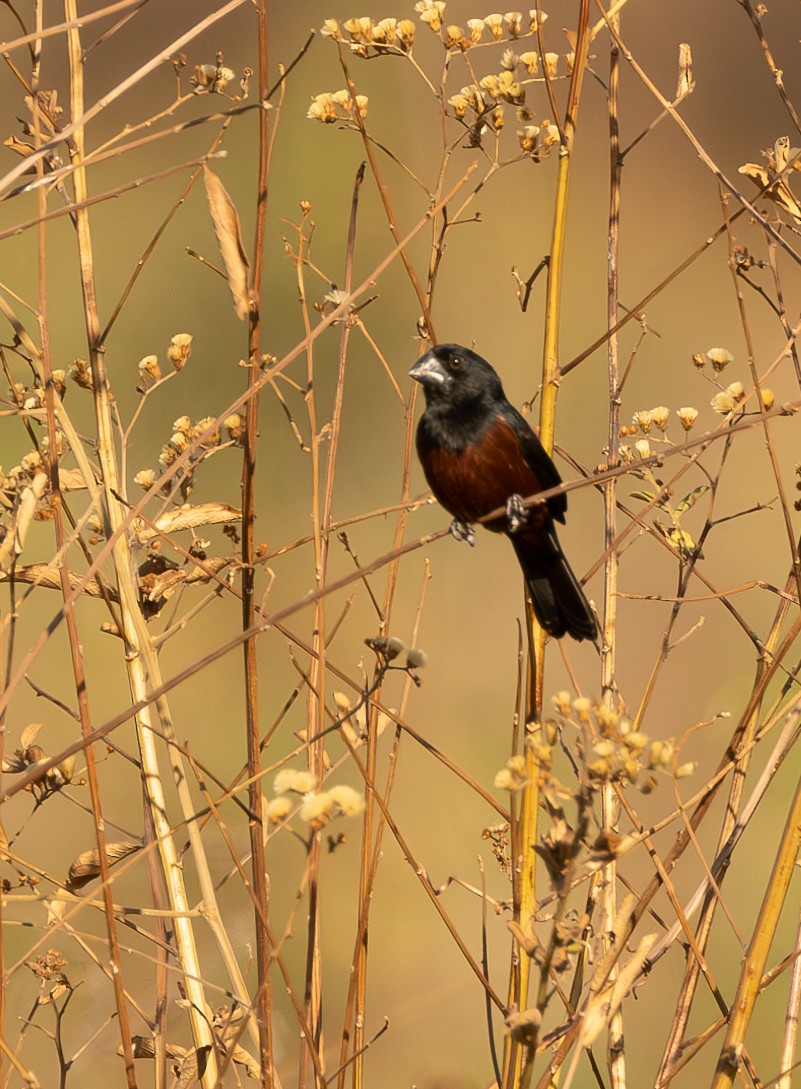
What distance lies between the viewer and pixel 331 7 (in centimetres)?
753

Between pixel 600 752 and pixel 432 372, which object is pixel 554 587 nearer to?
pixel 432 372

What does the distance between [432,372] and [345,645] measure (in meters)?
3.00

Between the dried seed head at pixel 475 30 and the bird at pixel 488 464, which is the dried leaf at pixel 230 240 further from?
the bird at pixel 488 464

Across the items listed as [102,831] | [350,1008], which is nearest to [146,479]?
[102,831]

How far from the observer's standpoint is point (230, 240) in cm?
156

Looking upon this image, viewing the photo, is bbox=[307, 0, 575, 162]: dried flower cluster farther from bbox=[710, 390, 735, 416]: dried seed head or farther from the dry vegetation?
bbox=[710, 390, 735, 416]: dried seed head

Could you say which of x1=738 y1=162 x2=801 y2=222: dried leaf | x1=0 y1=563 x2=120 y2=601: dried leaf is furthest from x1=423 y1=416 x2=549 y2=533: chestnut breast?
x1=0 y1=563 x2=120 y2=601: dried leaf

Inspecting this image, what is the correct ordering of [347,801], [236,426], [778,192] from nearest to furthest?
[347,801], [778,192], [236,426]

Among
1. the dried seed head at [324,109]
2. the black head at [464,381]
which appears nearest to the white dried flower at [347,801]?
the dried seed head at [324,109]

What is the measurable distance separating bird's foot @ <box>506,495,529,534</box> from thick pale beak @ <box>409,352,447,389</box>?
0.35 m

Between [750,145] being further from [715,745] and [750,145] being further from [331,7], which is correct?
[715,745]

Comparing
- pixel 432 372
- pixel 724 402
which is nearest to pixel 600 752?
pixel 724 402

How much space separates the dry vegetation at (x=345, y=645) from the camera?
59.9 inches

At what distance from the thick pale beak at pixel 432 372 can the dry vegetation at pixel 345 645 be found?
0.36 meters
